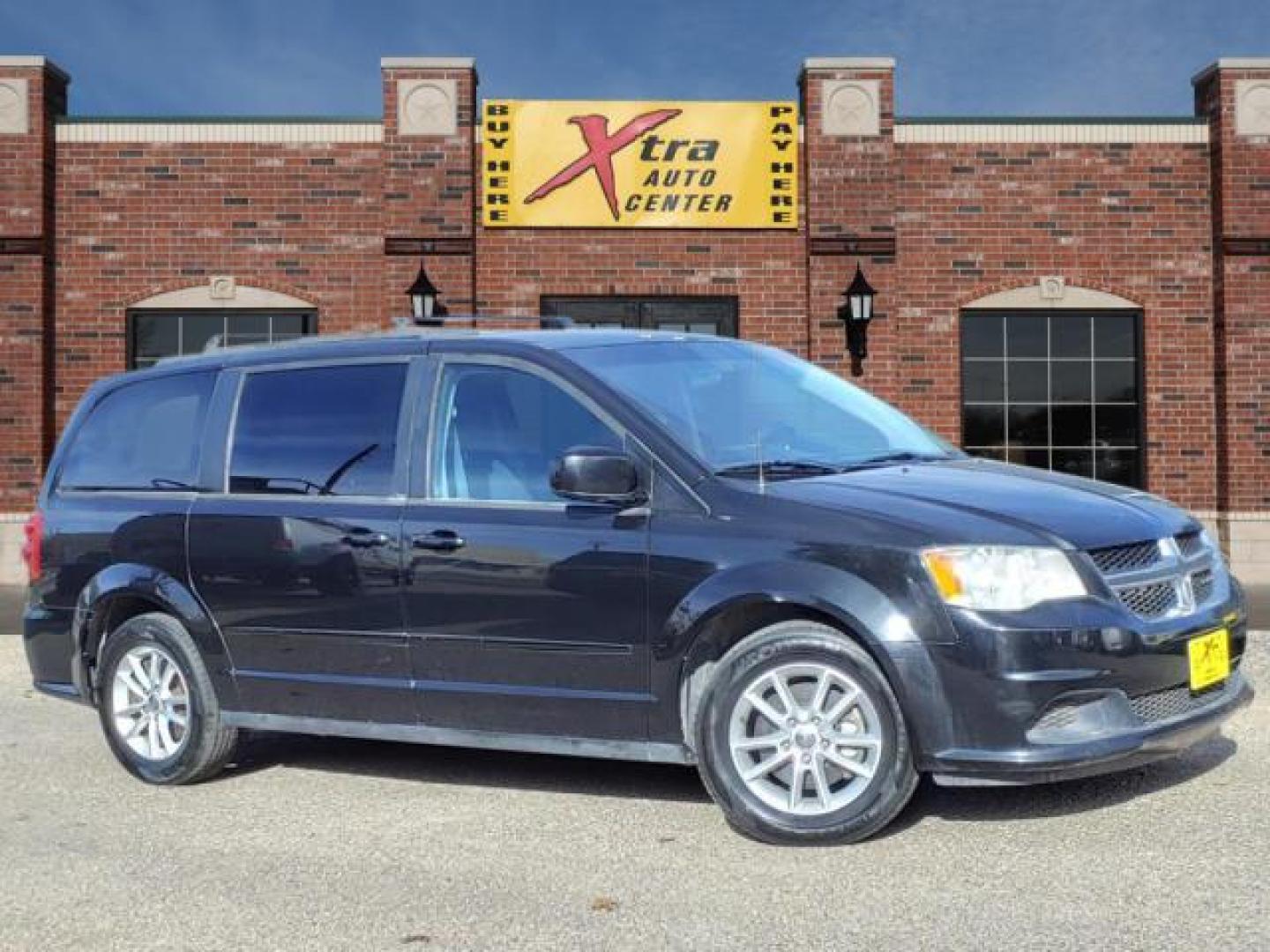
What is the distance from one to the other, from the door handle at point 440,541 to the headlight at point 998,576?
1.75 meters

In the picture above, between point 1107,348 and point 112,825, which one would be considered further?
point 1107,348

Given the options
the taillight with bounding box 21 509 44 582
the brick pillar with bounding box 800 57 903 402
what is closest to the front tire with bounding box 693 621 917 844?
the taillight with bounding box 21 509 44 582

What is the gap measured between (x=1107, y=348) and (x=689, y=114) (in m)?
5.48

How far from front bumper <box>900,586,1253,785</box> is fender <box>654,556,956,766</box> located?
1cm

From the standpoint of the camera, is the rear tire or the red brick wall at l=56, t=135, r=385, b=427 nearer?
the rear tire

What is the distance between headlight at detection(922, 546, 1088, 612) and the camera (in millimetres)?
4652

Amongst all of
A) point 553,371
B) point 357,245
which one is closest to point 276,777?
point 553,371

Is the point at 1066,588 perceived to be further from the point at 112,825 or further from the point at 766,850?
the point at 112,825

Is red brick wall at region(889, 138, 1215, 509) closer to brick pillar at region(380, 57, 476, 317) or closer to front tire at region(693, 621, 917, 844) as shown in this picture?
brick pillar at region(380, 57, 476, 317)

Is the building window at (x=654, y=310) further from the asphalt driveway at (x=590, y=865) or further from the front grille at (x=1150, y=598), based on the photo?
the front grille at (x=1150, y=598)

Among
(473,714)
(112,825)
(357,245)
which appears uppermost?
(357,245)

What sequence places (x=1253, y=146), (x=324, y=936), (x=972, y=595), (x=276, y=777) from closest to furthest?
(x=324, y=936) < (x=972, y=595) < (x=276, y=777) < (x=1253, y=146)

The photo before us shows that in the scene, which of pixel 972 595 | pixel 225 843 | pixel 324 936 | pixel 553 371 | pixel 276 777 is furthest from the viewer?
pixel 276 777

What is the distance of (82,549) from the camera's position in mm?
6602
